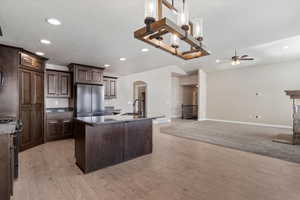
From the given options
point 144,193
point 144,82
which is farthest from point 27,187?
point 144,82

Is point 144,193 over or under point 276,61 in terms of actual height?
under

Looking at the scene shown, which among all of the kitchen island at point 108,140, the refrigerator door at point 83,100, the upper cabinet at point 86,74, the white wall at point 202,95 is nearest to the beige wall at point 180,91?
the white wall at point 202,95

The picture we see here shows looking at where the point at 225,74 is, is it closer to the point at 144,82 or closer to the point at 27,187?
the point at 144,82

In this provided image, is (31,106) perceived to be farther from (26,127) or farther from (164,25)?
(164,25)

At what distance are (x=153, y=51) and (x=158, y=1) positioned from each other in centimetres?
262

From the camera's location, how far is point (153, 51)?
400 centimetres

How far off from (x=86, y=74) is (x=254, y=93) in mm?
7934

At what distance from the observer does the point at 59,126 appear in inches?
184

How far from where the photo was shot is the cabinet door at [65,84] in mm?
4969

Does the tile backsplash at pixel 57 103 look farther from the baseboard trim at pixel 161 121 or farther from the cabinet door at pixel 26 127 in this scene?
the baseboard trim at pixel 161 121

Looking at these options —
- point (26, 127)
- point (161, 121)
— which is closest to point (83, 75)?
point (26, 127)

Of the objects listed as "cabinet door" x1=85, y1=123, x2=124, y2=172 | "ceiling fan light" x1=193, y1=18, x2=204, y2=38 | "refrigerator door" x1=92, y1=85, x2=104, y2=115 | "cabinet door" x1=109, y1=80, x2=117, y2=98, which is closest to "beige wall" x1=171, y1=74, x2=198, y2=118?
"cabinet door" x1=109, y1=80, x2=117, y2=98

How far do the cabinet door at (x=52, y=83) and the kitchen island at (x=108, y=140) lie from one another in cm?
259

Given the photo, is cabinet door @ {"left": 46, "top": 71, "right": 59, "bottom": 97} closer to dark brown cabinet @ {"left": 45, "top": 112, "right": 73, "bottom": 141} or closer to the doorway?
dark brown cabinet @ {"left": 45, "top": 112, "right": 73, "bottom": 141}
